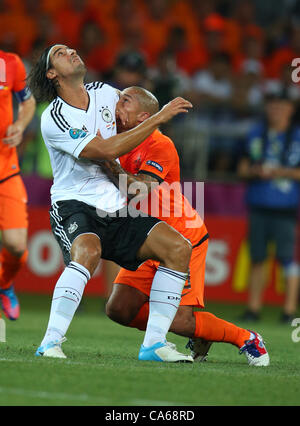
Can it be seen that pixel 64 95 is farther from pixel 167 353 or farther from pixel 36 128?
pixel 36 128

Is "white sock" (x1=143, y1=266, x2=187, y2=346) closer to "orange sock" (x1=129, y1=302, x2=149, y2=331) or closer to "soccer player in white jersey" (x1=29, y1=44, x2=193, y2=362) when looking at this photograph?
"soccer player in white jersey" (x1=29, y1=44, x2=193, y2=362)

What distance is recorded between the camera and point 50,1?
14594 millimetres

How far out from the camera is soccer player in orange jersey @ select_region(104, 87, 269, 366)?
5.91m

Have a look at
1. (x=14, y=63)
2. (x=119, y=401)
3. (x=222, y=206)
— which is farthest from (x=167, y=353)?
(x=222, y=206)

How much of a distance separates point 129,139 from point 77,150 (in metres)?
0.33

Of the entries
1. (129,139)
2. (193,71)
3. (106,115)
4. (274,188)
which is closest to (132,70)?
(274,188)

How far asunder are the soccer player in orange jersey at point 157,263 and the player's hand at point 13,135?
6.38 feet

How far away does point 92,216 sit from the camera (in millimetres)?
5695

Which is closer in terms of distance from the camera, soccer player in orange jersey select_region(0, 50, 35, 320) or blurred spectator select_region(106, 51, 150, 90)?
soccer player in orange jersey select_region(0, 50, 35, 320)

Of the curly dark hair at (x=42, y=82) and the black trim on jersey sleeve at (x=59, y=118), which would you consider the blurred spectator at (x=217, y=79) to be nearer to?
the curly dark hair at (x=42, y=82)

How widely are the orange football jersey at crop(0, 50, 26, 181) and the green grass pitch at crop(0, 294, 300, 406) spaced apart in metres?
1.64

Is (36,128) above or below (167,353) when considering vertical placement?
above

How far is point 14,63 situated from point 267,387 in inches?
174

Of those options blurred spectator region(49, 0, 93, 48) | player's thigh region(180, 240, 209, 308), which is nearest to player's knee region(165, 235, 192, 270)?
player's thigh region(180, 240, 209, 308)
